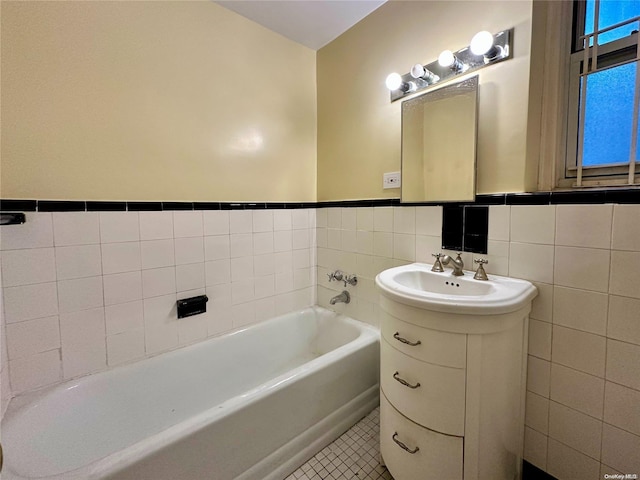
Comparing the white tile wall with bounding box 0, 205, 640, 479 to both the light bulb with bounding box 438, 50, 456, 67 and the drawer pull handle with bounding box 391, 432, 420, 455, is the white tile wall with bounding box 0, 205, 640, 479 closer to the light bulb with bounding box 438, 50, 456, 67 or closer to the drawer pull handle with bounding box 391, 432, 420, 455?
the drawer pull handle with bounding box 391, 432, 420, 455

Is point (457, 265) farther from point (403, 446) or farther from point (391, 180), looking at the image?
point (403, 446)

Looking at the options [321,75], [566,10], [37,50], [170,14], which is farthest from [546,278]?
[37,50]

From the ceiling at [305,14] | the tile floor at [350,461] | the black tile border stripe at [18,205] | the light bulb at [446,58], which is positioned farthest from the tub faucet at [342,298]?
the ceiling at [305,14]

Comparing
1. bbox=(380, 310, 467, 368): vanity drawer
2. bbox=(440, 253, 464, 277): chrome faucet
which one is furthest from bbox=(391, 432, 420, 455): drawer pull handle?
bbox=(440, 253, 464, 277): chrome faucet

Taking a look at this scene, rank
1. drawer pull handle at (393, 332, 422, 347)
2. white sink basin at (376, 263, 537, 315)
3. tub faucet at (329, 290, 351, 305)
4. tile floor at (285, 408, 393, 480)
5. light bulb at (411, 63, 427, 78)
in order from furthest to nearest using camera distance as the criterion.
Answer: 1. tub faucet at (329, 290, 351, 305)
2. light bulb at (411, 63, 427, 78)
3. tile floor at (285, 408, 393, 480)
4. drawer pull handle at (393, 332, 422, 347)
5. white sink basin at (376, 263, 537, 315)

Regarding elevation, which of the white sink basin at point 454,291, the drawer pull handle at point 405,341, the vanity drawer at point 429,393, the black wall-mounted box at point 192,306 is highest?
the white sink basin at point 454,291

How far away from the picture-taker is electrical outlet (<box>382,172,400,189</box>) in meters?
1.70

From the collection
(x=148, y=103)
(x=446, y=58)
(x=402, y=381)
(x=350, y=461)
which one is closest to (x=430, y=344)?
(x=402, y=381)

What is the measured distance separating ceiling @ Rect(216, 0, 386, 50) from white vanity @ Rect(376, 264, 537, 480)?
1668 mm

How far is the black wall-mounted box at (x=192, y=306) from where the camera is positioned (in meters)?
1.63

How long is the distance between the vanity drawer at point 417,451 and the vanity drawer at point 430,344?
0.92 feet

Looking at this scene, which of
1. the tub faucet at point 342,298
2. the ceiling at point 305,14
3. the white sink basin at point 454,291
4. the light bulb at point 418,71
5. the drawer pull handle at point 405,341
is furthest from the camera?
the tub faucet at point 342,298

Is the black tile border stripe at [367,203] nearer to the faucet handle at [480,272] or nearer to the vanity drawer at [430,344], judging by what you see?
the faucet handle at [480,272]

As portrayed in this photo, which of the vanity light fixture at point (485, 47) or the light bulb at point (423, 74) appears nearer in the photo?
the vanity light fixture at point (485, 47)
